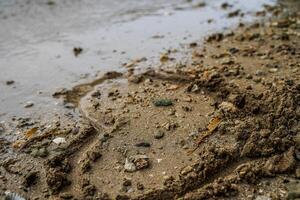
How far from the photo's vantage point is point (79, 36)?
22.7 feet

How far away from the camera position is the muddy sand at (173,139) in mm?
3410

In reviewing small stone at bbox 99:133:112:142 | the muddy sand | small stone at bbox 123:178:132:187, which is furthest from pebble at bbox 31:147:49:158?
small stone at bbox 123:178:132:187

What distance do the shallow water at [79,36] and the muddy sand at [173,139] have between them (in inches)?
17.9

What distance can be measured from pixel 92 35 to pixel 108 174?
3.81 m

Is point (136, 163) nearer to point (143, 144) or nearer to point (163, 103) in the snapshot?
point (143, 144)

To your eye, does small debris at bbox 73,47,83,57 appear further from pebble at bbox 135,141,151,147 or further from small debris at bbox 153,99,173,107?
pebble at bbox 135,141,151,147

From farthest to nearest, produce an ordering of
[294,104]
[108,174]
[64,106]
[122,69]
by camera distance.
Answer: [122,69] → [64,106] → [294,104] → [108,174]

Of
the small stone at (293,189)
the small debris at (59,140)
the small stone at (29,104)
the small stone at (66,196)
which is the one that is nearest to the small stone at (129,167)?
the small stone at (66,196)

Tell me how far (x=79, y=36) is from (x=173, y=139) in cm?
355

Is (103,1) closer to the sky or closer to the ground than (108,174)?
closer to the sky

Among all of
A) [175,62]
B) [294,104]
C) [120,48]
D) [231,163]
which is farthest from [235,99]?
[120,48]

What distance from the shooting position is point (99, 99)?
4.87 m

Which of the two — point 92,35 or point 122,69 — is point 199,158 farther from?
point 92,35

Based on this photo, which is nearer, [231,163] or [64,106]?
[231,163]
